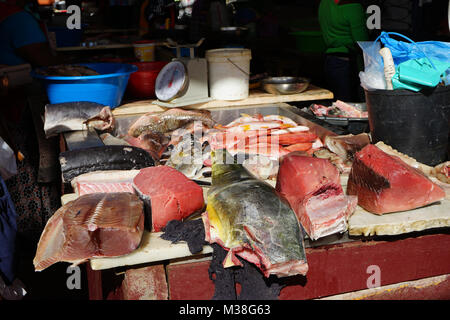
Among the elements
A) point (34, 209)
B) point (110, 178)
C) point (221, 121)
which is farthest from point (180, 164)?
point (34, 209)

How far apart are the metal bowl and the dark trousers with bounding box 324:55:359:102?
2.04 meters

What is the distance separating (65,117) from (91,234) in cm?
181

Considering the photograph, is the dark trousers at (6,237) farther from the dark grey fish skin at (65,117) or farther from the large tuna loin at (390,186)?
the large tuna loin at (390,186)

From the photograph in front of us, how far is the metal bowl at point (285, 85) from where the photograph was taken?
419 cm

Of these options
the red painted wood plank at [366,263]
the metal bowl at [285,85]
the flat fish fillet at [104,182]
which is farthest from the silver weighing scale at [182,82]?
the red painted wood plank at [366,263]

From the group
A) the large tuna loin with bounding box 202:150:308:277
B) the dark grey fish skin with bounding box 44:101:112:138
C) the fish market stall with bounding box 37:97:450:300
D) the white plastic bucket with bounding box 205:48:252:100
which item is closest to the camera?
the large tuna loin with bounding box 202:150:308:277

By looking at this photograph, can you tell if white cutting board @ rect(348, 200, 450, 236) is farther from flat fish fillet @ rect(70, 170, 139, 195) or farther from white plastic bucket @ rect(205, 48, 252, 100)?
white plastic bucket @ rect(205, 48, 252, 100)

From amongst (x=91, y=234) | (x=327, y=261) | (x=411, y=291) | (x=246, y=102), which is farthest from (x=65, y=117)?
(x=411, y=291)

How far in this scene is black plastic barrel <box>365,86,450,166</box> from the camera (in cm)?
255

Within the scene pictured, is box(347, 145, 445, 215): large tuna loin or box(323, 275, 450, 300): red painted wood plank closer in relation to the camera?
box(347, 145, 445, 215): large tuna loin

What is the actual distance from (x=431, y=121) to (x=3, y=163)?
263 centimetres

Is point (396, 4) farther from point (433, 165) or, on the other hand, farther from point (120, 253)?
point (120, 253)

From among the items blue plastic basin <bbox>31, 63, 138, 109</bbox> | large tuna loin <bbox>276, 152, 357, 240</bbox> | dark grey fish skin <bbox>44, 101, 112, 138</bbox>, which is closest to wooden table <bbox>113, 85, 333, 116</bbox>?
blue plastic basin <bbox>31, 63, 138, 109</bbox>

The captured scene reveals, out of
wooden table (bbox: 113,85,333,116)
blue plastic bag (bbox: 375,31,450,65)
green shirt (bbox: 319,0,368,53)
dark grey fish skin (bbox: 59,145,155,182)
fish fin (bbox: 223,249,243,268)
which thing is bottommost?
fish fin (bbox: 223,249,243,268)
